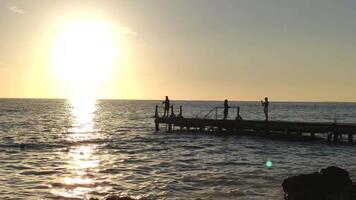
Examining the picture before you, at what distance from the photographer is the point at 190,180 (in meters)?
21.8

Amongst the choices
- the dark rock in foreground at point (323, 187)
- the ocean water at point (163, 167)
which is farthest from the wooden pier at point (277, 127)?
the dark rock in foreground at point (323, 187)

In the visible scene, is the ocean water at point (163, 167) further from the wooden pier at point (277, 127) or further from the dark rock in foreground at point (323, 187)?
the dark rock in foreground at point (323, 187)

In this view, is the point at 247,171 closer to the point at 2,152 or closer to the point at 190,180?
the point at 190,180

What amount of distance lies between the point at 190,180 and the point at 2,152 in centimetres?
1724

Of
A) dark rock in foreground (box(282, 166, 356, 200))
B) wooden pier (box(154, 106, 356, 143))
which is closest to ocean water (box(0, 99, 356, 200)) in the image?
wooden pier (box(154, 106, 356, 143))

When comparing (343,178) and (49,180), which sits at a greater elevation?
(343,178)

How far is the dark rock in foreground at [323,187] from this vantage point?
13875 mm

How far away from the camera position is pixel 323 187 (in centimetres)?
1422

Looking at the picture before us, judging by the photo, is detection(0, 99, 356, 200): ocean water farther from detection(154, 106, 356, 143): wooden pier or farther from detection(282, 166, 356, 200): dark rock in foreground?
detection(282, 166, 356, 200): dark rock in foreground

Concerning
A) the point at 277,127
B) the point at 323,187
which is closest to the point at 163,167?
the point at 323,187

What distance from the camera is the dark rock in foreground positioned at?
13.9m

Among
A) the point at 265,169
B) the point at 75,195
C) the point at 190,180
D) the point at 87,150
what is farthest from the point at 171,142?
the point at 75,195

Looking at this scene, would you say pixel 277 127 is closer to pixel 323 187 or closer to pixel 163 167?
pixel 163 167

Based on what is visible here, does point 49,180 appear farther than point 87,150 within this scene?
No
